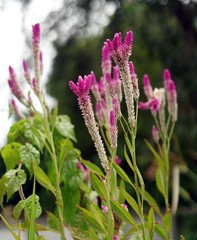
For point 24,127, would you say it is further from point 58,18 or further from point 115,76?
point 58,18

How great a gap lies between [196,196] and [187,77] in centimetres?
168

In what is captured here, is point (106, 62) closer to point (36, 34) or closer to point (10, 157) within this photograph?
point (36, 34)

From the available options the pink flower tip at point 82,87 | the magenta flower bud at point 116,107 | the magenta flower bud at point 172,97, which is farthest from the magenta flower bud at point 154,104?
the pink flower tip at point 82,87

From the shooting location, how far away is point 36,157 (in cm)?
139

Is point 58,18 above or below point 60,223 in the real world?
above

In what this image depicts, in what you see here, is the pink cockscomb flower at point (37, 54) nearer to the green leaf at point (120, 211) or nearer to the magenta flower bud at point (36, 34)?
the magenta flower bud at point (36, 34)

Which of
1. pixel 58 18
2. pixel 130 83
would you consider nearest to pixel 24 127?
pixel 130 83

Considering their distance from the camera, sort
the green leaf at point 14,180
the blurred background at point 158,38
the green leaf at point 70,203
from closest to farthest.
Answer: the green leaf at point 14,180, the green leaf at point 70,203, the blurred background at point 158,38

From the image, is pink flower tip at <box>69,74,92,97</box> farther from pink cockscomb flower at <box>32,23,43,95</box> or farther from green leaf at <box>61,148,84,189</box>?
green leaf at <box>61,148,84,189</box>

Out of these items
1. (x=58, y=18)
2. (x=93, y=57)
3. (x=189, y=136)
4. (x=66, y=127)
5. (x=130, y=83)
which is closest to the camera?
(x=130, y=83)

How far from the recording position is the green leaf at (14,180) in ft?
4.14

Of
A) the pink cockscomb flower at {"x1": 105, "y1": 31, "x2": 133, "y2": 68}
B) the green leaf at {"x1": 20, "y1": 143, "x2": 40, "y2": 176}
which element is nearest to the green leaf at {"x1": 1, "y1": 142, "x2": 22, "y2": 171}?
the green leaf at {"x1": 20, "y1": 143, "x2": 40, "y2": 176}

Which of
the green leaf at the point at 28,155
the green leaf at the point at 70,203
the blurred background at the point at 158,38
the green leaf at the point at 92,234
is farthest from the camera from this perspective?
the blurred background at the point at 158,38

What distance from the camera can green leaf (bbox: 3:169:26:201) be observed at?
1.26m
